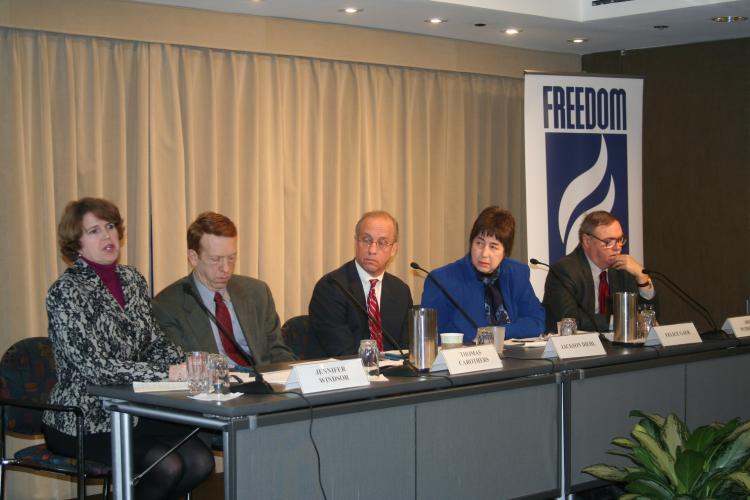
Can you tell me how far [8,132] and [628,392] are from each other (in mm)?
3093

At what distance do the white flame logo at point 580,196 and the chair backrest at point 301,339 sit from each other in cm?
222

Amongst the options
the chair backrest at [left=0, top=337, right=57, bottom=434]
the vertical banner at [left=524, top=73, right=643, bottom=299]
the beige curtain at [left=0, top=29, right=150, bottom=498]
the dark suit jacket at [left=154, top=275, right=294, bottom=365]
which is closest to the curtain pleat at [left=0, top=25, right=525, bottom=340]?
the beige curtain at [left=0, top=29, right=150, bottom=498]

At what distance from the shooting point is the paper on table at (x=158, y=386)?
10.4 feet

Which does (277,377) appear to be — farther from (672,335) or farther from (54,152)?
(54,152)

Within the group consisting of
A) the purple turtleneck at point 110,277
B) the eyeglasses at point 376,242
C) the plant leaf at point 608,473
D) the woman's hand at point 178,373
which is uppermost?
the eyeglasses at point 376,242

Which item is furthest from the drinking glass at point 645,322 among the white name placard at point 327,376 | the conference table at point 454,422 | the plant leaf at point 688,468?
the plant leaf at point 688,468

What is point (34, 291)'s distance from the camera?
4.90m

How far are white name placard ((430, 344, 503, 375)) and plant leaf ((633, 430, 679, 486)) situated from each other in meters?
0.88

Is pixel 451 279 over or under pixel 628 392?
over

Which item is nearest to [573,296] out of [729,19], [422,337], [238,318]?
[422,337]

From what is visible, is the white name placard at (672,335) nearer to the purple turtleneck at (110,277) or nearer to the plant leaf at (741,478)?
the plant leaf at (741,478)

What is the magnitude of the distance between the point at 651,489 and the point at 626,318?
1812 mm

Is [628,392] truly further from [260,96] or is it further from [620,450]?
[260,96]

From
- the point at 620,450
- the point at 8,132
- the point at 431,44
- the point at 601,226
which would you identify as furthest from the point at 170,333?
the point at 431,44
